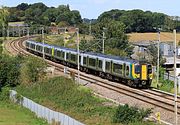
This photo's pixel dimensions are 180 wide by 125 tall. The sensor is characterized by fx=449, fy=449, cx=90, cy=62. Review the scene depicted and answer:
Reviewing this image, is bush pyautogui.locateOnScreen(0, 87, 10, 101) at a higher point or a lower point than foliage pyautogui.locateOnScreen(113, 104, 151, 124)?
lower

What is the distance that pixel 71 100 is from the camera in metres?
40.5

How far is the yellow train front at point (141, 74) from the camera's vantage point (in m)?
44.5

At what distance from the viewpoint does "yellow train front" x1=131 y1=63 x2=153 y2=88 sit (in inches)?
1753

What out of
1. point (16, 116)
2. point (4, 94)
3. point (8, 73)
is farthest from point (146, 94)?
point (8, 73)

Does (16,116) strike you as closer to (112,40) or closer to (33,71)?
(33,71)

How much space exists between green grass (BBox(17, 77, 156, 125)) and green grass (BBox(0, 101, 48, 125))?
1.72 metres

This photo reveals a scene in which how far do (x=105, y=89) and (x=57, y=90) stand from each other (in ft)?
16.7

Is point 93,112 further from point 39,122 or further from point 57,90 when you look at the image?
point 57,90

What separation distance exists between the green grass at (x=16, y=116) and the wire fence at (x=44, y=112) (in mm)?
502

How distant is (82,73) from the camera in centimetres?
6097

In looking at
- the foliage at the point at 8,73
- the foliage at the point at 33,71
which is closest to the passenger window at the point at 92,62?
the foliage at the point at 33,71

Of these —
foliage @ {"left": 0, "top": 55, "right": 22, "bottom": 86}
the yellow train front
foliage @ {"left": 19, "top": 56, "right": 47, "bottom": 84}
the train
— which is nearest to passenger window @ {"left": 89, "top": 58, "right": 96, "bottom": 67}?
the train

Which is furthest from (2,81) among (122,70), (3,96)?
(122,70)

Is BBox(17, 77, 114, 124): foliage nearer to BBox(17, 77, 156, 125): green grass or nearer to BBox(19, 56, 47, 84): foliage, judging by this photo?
BBox(17, 77, 156, 125): green grass
